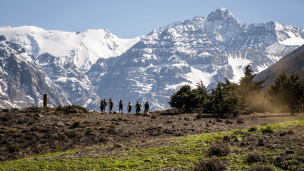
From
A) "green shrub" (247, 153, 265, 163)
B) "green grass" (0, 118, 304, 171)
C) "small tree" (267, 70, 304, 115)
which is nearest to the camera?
"green shrub" (247, 153, 265, 163)

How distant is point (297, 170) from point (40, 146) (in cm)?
1333

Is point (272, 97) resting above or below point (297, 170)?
above

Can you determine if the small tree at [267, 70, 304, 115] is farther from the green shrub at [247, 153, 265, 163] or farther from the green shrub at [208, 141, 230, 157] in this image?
the green shrub at [247, 153, 265, 163]

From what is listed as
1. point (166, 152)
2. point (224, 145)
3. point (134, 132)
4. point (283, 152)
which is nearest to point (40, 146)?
point (134, 132)

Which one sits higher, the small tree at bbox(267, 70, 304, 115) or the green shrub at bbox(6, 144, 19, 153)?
the small tree at bbox(267, 70, 304, 115)

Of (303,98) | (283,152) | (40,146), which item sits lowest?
(40,146)

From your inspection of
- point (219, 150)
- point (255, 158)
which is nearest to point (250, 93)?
point (219, 150)

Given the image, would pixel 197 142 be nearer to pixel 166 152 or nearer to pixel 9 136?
pixel 166 152

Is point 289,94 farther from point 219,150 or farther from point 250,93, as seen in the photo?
point 219,150

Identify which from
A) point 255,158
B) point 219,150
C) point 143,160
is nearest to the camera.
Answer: point 255,158

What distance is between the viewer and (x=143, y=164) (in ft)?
28.7

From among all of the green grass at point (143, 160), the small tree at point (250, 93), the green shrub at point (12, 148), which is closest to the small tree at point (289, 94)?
the small tree at point (250, 93)

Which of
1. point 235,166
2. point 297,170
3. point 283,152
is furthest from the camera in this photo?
Answer: point 283,152

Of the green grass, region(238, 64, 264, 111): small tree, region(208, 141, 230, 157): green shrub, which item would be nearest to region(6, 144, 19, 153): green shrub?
the green grass
